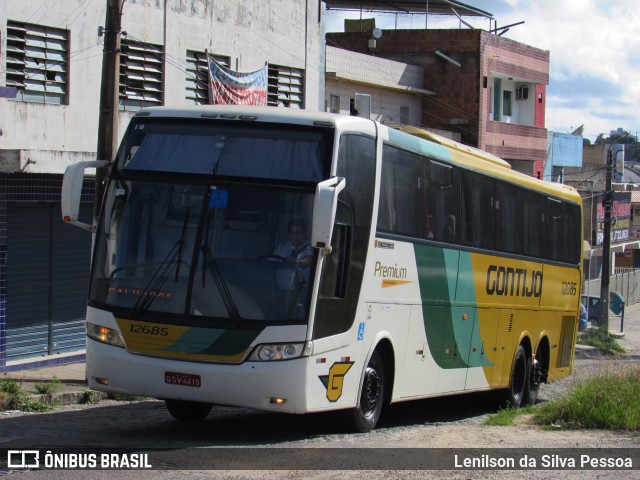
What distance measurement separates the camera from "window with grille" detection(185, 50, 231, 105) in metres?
20.9

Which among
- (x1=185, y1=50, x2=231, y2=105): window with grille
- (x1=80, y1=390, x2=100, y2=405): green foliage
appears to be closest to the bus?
(x1=80, y1=390, x2=100, y2=405): green foliage

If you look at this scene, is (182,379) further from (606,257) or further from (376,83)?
(606,257)

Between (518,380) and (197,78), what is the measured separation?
9317 mm

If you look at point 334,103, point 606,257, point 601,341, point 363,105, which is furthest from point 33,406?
point 606,257

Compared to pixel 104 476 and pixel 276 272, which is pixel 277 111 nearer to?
pixel 276 272

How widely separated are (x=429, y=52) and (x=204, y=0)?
61.6 ft

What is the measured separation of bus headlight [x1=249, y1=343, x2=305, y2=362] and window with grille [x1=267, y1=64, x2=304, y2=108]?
1487 cm

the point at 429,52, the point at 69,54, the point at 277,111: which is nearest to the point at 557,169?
the point at 429,52

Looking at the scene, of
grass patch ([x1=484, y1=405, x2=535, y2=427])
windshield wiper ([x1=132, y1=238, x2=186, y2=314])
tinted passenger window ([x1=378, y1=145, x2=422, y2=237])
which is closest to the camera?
windshield wiper ([x1=132, y1=238, x2=186, y2=314])

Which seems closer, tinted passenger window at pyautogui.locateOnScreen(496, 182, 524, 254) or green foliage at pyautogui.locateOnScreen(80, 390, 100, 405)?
green foliage at pyautogui.locateOnScreen(80, 390, 100, 405)

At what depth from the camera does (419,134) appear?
1321 cm

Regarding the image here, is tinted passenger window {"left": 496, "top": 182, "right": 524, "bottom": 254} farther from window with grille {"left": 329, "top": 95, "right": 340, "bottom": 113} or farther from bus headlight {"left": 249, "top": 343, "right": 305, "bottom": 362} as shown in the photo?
window with grille {"left": 329, "top": 95, "right": 340, "bottom": 113}

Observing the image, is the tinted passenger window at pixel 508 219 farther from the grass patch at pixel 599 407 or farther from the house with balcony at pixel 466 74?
the house with balcony at pixel 466 74

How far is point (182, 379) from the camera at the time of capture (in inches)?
363
